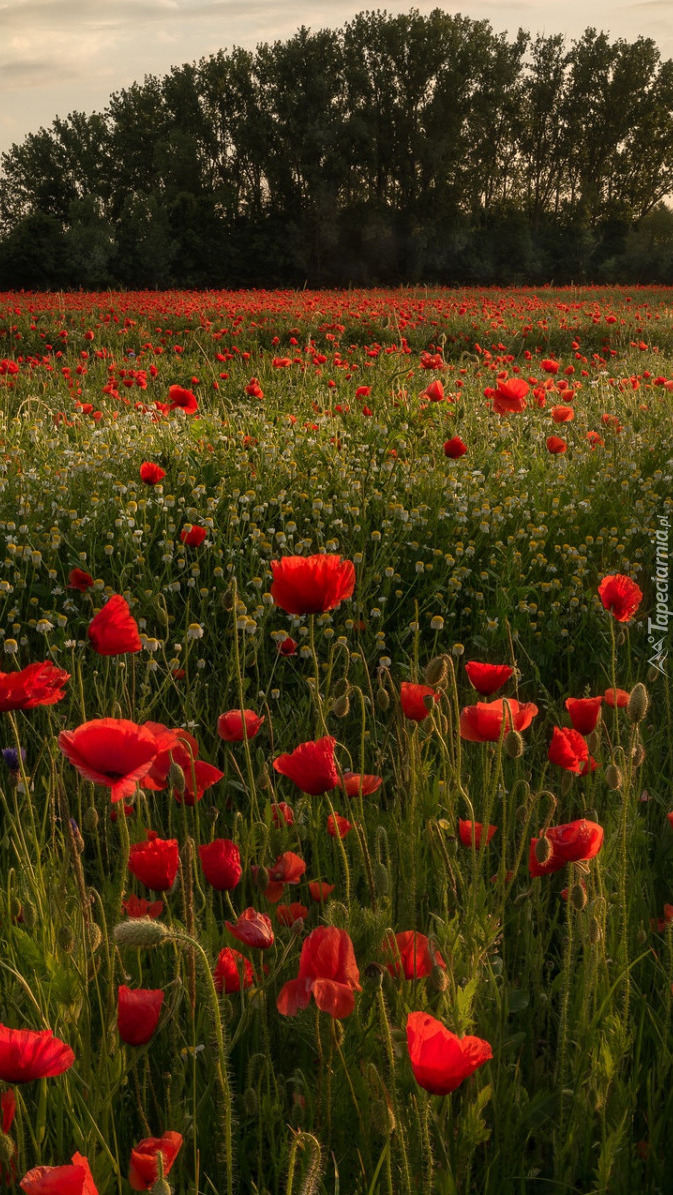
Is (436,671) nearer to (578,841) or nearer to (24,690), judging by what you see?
(578,841)

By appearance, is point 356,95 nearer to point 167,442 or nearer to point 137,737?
point 167,442

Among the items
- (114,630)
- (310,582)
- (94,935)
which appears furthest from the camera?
(114,630)

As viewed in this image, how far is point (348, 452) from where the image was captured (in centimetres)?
511

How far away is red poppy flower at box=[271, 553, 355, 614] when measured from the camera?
63.1 inches

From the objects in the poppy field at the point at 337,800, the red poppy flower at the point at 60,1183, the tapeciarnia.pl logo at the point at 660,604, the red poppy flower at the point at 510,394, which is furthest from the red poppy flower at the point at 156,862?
the red poppy flower at the point at 510,394

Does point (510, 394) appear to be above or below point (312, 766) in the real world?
above

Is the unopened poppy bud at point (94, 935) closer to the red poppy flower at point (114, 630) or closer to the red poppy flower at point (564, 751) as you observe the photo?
the red poppy flower at point (114, 630)

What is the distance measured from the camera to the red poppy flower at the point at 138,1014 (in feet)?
4.36

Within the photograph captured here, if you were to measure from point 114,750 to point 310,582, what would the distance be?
444mm

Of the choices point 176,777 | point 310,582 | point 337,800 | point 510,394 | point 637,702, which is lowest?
point 337,800

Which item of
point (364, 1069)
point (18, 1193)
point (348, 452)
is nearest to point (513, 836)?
point (364, 1069)

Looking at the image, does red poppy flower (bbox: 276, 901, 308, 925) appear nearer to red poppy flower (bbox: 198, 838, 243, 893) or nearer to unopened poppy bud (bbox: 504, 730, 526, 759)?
red poppy flower (bbox: 198, 838, 243, 893)

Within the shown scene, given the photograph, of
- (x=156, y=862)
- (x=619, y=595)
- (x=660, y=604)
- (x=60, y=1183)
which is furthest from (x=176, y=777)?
(x=660, y=604)

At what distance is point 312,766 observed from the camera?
1.59 m
